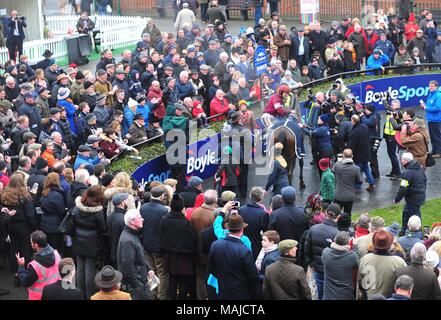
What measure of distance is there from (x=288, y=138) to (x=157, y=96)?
3.30 meters

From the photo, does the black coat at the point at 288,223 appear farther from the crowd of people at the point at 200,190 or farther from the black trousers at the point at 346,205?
the black trousers at the point at 346,205

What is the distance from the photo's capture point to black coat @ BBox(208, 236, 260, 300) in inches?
441

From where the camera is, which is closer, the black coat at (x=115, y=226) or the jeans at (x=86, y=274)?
the black coat at (x=115, y=226)

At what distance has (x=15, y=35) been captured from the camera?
26531 mm

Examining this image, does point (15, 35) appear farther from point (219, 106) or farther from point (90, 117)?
point (90, 117)

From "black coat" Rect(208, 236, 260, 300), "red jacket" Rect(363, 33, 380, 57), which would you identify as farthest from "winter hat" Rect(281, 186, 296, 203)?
"red jacket" Rect(363, 33, 380, 57)

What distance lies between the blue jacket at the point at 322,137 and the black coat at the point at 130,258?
7172mm

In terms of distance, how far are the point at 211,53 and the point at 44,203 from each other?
433 inches

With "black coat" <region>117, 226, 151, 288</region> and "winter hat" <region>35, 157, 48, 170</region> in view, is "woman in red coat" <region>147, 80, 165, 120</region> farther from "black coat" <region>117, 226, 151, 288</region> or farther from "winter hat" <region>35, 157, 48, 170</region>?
"black coat" <region>117, 226, 151, 288</region>

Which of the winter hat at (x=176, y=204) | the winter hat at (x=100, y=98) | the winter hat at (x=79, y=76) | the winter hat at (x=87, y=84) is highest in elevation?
the winter hat at (x=79, y=76)

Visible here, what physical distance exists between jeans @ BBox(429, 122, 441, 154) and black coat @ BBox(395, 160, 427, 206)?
198 inches

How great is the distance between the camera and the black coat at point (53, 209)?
13680 mm

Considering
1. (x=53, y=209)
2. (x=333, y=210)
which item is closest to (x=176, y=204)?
(x=333, y=210)

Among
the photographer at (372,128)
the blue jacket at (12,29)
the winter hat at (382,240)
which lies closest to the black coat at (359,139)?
the photographer at (372,128)
